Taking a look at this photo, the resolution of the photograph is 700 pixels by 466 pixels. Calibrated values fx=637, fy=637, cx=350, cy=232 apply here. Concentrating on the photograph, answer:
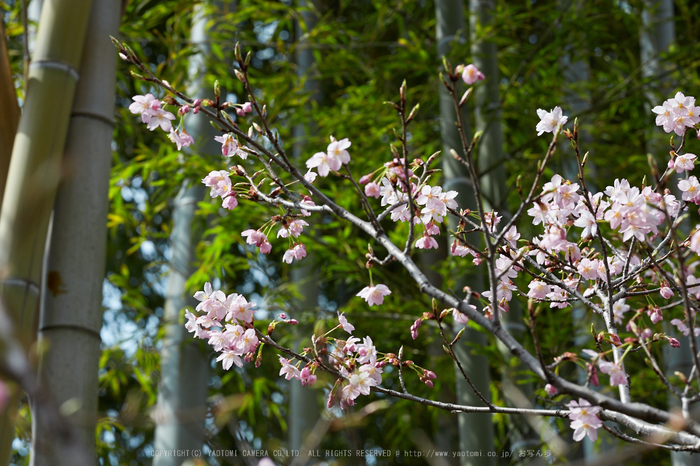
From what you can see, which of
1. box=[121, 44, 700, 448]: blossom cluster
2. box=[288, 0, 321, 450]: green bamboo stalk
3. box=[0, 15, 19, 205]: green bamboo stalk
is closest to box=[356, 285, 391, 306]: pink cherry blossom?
box=[121, 44, 700, 448]: blossom cluster

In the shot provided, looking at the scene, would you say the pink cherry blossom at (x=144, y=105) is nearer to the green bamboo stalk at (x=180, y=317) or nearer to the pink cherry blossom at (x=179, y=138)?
the pink cherry blossom at (x=179, y=138)

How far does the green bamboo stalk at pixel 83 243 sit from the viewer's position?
1.29m

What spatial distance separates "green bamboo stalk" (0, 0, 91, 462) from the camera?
1.21 metres

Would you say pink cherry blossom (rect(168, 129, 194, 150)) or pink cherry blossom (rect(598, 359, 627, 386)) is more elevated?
pink cherry blossom (rect(168, 129, 194, 150))

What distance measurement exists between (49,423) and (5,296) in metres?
1.00

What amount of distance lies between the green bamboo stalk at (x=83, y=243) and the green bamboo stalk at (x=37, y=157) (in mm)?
47

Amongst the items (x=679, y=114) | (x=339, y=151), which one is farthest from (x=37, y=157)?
(x=679, y=114)

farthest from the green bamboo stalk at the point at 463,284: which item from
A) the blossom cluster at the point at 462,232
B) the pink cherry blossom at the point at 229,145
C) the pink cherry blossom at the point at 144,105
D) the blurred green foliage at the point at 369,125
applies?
the pink cherry blossom at the point at 144,105

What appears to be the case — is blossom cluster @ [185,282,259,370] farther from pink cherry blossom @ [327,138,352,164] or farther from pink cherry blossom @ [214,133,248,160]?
pink cherry blossom @ [327,138,352,164]

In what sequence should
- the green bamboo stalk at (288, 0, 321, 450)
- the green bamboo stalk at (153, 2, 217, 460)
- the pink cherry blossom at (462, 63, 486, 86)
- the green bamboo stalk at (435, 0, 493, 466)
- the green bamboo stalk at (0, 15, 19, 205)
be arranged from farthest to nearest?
the green bamboo stalk at (288, 0, 321, 450) < the green bamboo stalk at (153, 2, 217, 460) < the green bamboo stalk at (435, 0, 493, 466) < the green bamboo stalk at (0, 15, 19, 205) < the pink cherry blossom at (462, 63, 486, 86)

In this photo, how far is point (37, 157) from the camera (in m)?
1.31

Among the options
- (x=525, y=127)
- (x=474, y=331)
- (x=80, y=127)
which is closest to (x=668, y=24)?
(x=525, y=127)

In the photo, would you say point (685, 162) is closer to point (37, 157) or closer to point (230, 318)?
point (230, 318)

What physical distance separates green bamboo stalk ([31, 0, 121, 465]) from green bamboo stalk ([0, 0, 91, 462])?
0.05 meters
